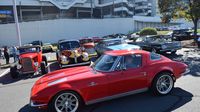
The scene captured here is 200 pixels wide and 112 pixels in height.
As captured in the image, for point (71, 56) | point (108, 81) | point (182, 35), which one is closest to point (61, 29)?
point (182, 35)

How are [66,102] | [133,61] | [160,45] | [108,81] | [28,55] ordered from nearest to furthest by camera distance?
[66,102], [108,81], [133,61], [28,55], [160,45]

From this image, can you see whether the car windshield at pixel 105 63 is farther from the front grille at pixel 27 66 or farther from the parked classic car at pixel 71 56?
the parked classic car at pixel 71 56

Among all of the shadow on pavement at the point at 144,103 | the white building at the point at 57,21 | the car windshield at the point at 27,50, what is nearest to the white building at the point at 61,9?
the white building at the point at 57,21

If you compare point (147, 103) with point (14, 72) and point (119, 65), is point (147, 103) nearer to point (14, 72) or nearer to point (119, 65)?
point (119, 65)

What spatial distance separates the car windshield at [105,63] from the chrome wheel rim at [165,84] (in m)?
1.48

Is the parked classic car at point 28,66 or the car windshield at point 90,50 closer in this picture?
the parked classic car at point 28,66

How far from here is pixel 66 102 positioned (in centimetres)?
596

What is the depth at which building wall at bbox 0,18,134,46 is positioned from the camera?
44250 millimetres

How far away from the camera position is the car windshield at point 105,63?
6618 mm

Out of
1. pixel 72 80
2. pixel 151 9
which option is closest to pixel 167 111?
pixel 72 80

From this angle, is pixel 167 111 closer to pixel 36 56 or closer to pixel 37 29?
pixel 36 56

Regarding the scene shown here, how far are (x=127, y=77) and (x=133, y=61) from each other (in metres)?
0.57

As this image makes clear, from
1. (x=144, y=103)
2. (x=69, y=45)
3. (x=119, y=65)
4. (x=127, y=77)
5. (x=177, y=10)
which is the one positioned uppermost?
(x=177, y=10)

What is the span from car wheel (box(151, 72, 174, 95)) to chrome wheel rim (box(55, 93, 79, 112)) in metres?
2.29
